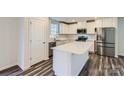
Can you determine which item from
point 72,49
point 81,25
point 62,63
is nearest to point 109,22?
point 81,25

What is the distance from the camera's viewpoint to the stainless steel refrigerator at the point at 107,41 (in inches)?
223

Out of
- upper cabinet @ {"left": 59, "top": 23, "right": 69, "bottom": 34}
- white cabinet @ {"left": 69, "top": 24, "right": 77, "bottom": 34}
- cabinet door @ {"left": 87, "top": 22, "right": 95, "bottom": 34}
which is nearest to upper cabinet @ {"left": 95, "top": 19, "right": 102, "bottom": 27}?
cabinet door @ {"left": 87, "top": 22, "right": 95, "bottom": 34}

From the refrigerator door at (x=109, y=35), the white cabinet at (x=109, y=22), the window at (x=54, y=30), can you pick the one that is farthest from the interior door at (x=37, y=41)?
the white cabinet at (x=109, y=22)

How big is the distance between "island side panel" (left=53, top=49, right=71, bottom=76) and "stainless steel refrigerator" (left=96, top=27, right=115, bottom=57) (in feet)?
11.0

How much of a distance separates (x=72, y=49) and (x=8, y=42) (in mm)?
A: 2108

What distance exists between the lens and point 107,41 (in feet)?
18.9

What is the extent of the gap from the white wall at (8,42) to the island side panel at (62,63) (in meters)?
1.54

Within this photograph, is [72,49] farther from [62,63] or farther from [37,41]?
[37,41]

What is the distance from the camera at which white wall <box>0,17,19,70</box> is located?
141 inches

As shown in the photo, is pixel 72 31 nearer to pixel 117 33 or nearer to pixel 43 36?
pixel 117 33

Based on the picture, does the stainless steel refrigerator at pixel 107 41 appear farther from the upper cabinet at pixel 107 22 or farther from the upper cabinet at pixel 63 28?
the upper cabinet at pixel 63 28
